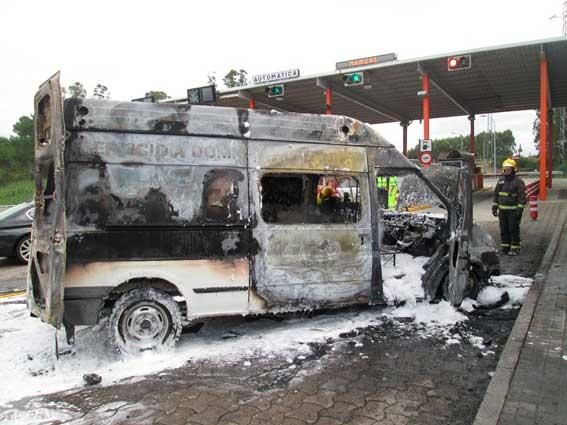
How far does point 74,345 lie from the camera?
4617 mm

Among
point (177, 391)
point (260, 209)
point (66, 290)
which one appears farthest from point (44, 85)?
point (177, 391)

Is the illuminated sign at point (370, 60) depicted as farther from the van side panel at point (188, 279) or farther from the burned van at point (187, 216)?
the van side panel at point (188, 279)

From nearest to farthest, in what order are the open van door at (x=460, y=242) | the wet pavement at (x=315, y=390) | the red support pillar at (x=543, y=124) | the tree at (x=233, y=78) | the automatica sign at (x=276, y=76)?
the wet pavement at (x=315, y=390)
the open van door at (x=460, y=242)
the red support pillar at (x=543, y=124)
the automatica sign at (x=276, y=76)
the tree at (x=233, y=78)

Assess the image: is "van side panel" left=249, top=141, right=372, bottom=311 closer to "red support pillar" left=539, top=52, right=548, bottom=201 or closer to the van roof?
the van roof

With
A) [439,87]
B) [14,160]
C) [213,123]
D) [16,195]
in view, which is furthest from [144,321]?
[14,160]

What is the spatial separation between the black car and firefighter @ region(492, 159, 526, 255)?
9333mm

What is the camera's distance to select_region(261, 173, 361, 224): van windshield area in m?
4.84

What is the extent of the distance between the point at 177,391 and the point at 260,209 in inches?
72.0

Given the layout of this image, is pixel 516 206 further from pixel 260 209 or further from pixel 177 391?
pixel 177 391

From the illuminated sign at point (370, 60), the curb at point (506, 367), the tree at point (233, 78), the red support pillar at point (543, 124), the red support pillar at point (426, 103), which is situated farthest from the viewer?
the tree at point (233, 78)

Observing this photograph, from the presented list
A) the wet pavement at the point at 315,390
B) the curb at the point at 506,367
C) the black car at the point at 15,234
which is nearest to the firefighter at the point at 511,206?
the curb at the point at 506,367

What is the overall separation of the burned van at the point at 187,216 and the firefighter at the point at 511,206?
522 centimetres

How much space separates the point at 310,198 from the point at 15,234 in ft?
23.1

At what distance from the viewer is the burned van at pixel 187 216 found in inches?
164
